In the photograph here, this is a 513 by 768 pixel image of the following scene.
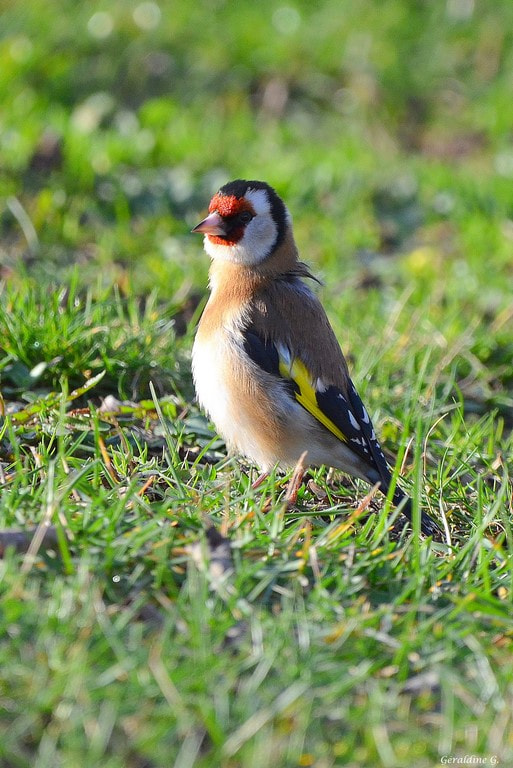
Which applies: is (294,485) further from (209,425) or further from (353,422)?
(209,425)

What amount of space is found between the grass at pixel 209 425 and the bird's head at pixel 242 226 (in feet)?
1.79

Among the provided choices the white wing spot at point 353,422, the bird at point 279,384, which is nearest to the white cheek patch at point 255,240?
the bird at point 279,384

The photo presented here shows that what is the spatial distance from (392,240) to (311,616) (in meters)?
4.51

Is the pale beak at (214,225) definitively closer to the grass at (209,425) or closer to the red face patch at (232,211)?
the red face patch at (232,211)

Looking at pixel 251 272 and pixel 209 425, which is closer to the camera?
pixel 209 425

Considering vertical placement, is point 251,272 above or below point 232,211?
below

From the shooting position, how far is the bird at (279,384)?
3986 mm

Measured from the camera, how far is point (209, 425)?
14.1ft

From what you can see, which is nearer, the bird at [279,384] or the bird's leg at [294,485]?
the bird's leg at [294,485]

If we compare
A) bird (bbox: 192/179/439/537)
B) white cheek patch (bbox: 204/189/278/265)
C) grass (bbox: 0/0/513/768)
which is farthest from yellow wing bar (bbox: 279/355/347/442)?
white cheek patch (bbox: 204/189/278/265)

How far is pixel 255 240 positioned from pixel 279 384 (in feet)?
2.53

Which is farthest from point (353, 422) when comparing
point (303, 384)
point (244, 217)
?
point (244, 217)

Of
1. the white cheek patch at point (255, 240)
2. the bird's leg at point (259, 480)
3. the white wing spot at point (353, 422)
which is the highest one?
the white cheek patch at point (255, 240)

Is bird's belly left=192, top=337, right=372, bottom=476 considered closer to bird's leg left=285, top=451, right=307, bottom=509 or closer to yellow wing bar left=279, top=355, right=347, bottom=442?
yellow wing bar left=279, top=355, right=347, bottom=442
